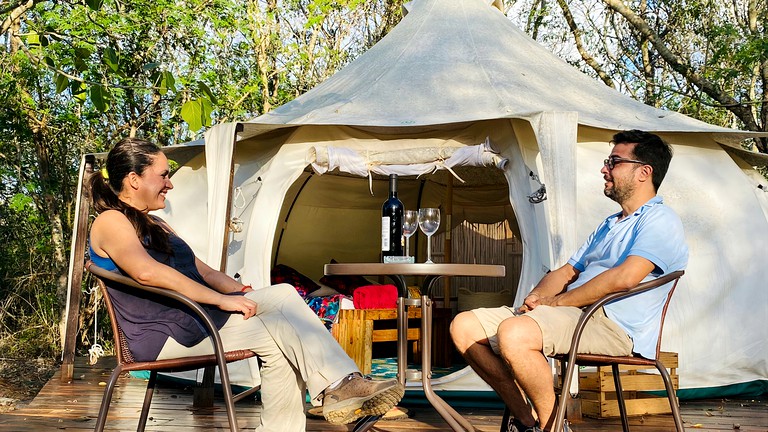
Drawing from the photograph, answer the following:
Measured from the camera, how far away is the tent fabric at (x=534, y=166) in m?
4.78

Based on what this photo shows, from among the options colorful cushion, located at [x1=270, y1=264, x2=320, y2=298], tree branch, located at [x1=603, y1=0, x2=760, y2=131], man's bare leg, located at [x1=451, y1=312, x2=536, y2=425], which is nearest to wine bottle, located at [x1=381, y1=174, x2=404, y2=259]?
man's bare leg, located at [x1=451, y1=312, x2=536, y2=425]

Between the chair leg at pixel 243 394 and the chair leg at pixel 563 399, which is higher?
the chair leg at pixel 563 399

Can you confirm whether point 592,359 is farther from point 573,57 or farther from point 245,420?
point 573,57

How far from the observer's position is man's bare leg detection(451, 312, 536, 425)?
108 inches

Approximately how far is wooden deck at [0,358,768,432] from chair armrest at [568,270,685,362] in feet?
4.74

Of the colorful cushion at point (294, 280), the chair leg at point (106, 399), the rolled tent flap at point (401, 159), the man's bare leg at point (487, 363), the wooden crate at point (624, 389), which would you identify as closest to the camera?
the chair leg at point (106, 399)

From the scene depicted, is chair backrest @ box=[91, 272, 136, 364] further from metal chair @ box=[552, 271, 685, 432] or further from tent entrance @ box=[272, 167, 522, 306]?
tent entrance @ box=[272, 167, 522, 306]

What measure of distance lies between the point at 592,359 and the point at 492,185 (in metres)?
5.23

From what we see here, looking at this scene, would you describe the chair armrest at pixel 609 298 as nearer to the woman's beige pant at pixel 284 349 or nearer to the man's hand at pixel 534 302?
the man's hand at pixel 534 302

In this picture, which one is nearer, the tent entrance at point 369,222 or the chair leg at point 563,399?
the chair leg at point 563,399

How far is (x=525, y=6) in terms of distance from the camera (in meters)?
13.7

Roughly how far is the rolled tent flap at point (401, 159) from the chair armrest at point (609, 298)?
8.30ft

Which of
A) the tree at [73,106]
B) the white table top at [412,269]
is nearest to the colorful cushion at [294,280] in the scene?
the tree at [73,106]

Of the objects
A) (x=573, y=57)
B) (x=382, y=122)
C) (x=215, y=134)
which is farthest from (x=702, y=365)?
(x=573, y=57)
